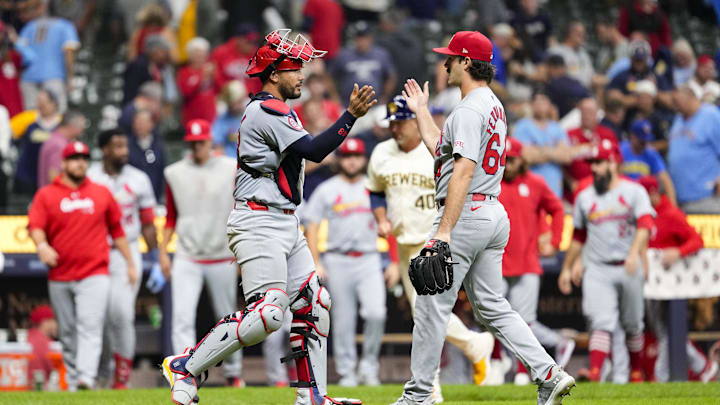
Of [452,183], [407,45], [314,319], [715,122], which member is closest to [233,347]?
[314,319]

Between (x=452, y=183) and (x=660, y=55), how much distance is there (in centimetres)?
1161

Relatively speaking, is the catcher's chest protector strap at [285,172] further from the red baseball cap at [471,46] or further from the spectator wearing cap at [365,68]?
the spectator wearing cap at [365,68]

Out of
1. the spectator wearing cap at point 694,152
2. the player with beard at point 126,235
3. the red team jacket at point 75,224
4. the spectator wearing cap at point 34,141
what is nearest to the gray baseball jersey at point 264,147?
the red team jacket at point 75,224

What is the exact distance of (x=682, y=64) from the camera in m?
18.1

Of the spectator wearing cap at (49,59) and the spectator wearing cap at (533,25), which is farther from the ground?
the spectator wearing cap at (533,25)

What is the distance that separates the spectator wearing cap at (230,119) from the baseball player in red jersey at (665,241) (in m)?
4.92

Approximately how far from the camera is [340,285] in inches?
484

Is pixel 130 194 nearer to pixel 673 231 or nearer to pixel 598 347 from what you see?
pixel 598 347

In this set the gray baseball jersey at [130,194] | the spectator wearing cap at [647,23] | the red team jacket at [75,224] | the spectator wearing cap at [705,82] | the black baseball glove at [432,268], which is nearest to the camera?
the black baseball glove at [432,268]

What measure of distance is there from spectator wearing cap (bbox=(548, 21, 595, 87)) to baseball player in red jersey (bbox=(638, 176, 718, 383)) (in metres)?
4.87

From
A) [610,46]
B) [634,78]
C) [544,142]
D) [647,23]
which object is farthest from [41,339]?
[647,23]

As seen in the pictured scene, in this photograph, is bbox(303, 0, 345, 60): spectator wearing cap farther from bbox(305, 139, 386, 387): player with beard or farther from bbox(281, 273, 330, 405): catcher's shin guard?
bbox(281, 273, 330, 405): catcher's shin guard

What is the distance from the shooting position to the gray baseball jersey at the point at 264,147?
281 inches

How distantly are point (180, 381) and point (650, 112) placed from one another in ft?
32.2
